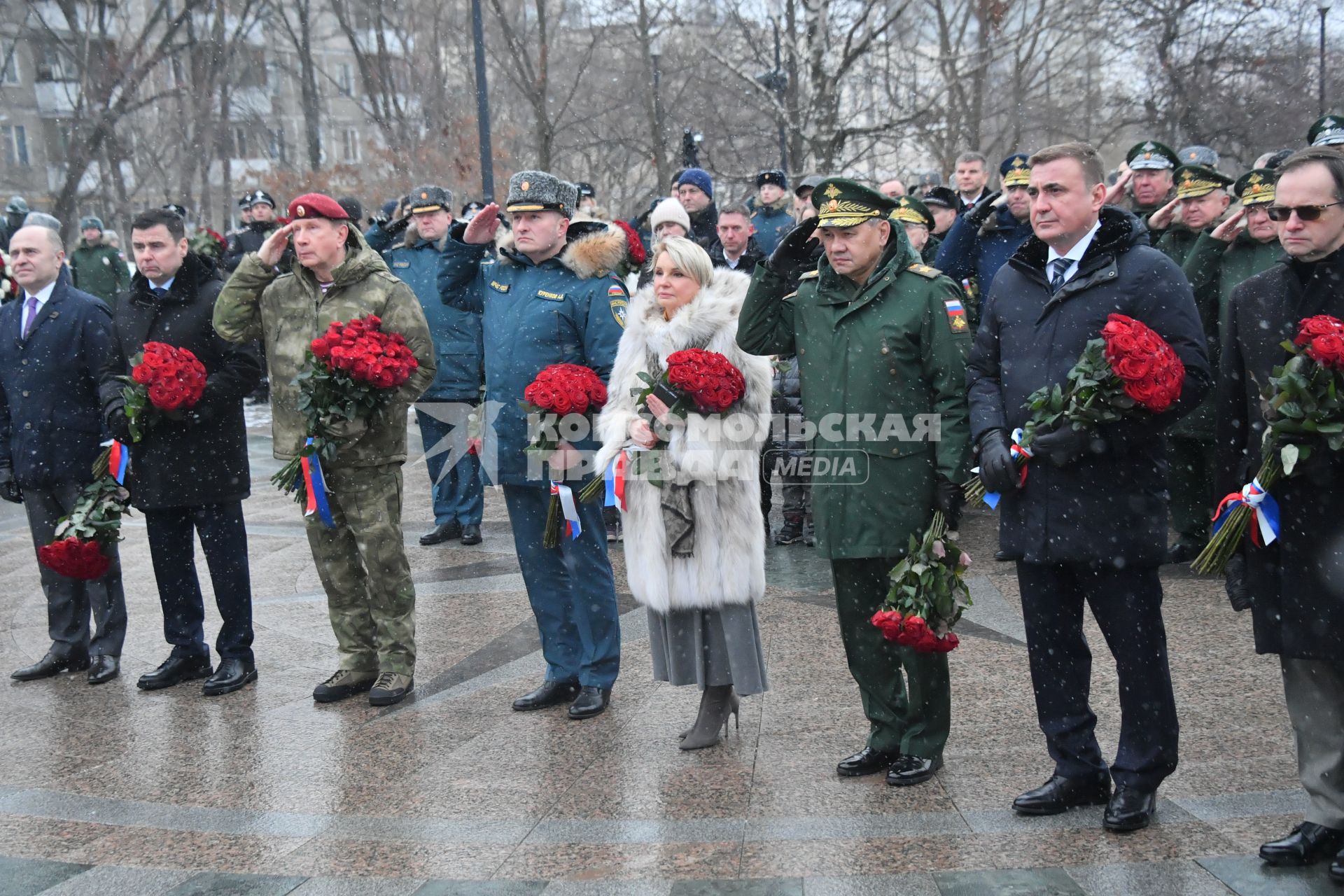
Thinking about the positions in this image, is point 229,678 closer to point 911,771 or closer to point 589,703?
point 589,703

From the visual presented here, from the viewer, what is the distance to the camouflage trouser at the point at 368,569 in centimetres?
667

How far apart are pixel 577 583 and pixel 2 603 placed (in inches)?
181

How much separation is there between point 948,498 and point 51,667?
16.6ft

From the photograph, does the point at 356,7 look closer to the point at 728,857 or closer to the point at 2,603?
the point at 2,603

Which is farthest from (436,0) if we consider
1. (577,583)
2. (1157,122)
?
(577,583)

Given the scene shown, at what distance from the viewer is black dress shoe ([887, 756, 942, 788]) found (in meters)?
5.21

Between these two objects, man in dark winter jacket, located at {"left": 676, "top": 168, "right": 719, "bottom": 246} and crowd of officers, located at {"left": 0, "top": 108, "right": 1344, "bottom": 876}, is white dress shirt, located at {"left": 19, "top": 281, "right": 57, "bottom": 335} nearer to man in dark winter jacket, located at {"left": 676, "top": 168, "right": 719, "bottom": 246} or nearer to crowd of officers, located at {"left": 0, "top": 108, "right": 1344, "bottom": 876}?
crowd of officers, located at {"left": 0, "top": 108, "right": 1344, "bottom": 876}

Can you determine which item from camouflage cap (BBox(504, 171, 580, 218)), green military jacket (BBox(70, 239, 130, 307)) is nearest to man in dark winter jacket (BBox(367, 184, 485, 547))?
camouflage cap (BBox(504, 171, 580, 218))

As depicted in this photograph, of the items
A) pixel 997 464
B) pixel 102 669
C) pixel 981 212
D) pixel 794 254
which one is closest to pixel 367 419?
pixel 102 669

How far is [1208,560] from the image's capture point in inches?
182

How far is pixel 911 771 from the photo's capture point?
5227 mm

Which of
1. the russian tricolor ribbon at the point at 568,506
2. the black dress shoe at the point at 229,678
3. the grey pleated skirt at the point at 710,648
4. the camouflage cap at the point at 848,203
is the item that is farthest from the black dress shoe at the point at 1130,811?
the black dress shoe at the point at 229,678

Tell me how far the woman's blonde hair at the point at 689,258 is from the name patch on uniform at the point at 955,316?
3.95ft

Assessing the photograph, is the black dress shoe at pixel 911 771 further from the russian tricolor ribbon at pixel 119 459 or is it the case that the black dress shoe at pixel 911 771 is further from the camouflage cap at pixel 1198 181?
the camouflage cap at pixel 1198 181
